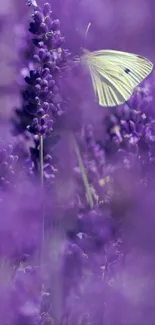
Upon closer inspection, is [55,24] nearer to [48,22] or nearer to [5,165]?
[48,22]

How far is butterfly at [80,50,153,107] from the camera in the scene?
1.94 feet

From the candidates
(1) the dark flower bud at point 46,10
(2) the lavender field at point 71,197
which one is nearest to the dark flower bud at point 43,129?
(2) the lavender field at point 71,197

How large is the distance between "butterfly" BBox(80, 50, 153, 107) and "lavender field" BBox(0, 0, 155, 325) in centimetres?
2

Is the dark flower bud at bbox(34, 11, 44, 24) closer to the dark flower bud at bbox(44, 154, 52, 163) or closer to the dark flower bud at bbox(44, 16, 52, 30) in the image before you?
the dark flower bud at bbox(44, 16, 52, 30)

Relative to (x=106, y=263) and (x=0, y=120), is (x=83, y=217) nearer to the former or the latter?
(x=106, y=263)

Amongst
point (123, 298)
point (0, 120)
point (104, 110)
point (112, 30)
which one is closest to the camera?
point (123, 298)

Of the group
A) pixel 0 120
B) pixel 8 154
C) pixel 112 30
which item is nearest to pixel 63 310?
pixel 8 154

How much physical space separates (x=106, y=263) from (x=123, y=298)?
40 mm

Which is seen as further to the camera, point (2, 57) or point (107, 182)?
point (2, 57)

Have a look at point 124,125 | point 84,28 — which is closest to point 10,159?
point 124,125

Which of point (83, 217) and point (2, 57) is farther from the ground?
point (2, 57)

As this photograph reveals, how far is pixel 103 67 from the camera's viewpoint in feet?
2.18

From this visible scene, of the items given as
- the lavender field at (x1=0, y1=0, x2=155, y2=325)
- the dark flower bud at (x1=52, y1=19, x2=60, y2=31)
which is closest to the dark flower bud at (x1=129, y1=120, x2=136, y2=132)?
the lavender field at (x1=0, y1=0, x2=155, y2=325)

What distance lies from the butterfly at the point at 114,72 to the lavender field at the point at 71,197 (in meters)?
0.02
